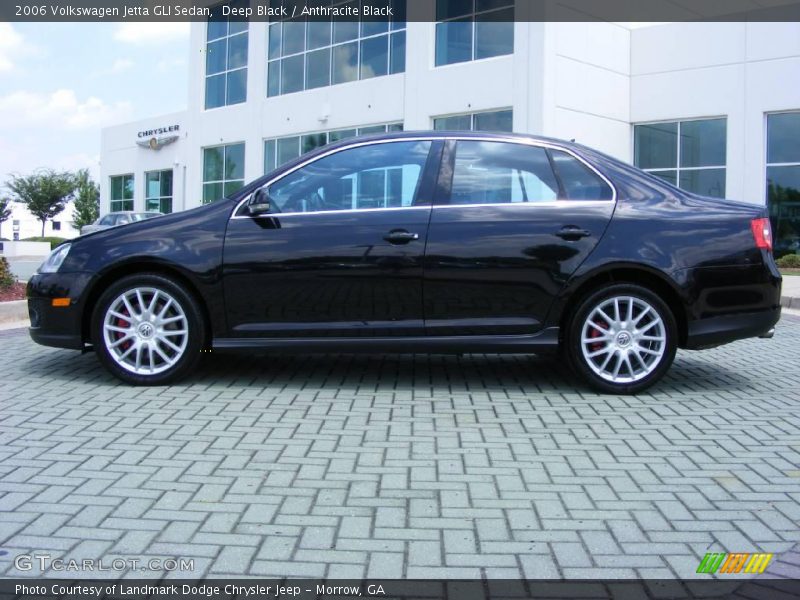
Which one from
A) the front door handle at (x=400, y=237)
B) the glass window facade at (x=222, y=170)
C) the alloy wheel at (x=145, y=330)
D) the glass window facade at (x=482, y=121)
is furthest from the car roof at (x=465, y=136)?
the glass window facade at (x=222, y=170)

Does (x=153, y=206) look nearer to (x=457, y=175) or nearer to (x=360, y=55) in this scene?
(x=360, y=55)

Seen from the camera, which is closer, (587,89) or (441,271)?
(441,271)

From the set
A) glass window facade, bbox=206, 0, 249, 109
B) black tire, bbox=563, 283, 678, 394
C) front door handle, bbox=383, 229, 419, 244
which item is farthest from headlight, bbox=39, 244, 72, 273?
glass window facade, bbox=206, 0, 249, 109

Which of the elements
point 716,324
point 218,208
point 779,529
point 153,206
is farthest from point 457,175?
point 153,206

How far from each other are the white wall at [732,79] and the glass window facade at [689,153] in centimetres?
28

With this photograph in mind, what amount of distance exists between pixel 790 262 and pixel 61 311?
19.8 meters

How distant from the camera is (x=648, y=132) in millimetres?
22875

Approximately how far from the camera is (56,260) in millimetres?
5531

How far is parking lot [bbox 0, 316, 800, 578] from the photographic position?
2846 millimetres

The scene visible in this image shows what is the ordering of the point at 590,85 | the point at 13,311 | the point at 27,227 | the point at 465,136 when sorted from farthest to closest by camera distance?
the point at 27,227, the point at 590,85, the point at 13,311, the point at 465,136

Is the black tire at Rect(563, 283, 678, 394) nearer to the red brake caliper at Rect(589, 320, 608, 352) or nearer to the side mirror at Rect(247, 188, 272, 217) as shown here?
the red brake caliper at Rect(589, 320, 608, 352)

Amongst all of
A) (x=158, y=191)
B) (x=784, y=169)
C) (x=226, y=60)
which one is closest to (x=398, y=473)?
(x=784, y=169)

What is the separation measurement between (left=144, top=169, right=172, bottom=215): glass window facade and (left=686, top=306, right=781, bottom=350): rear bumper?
117 feet

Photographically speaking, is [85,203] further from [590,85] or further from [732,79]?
[732,79]
